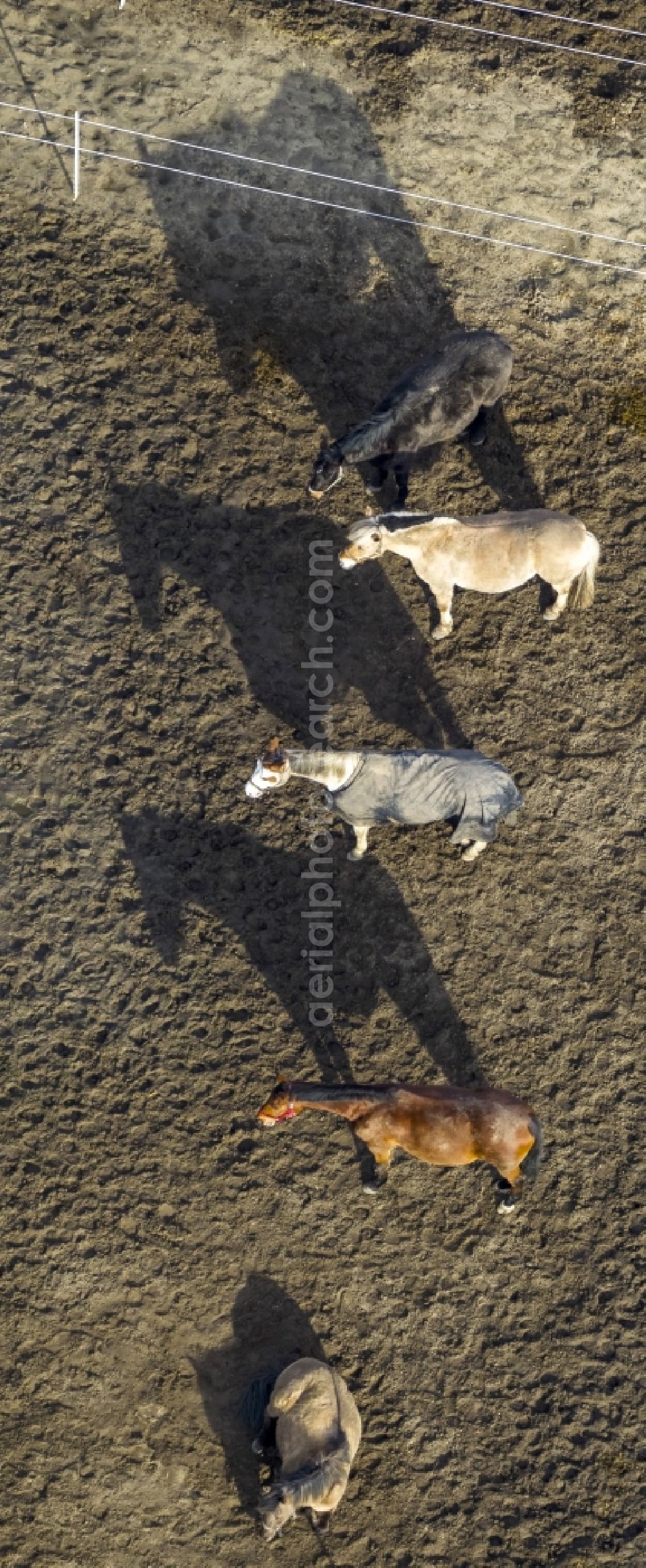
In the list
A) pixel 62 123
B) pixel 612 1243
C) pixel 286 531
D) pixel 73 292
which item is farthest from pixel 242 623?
pixel 612 1243

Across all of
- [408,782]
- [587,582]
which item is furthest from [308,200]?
[408,782]

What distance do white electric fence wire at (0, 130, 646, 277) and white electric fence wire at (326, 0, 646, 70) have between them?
139 centimetres

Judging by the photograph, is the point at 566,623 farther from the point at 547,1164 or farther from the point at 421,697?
the point at 547,1164

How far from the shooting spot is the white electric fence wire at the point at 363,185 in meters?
7.56

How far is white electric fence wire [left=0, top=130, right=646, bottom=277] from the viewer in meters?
7.53

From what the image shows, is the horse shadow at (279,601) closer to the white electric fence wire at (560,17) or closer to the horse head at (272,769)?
the horse head at (272,769)

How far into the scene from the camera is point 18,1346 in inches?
257

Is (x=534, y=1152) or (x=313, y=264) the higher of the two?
(x=313, y=264)

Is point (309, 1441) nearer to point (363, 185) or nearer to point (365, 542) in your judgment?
point (365, 542)

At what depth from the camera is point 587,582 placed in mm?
6902

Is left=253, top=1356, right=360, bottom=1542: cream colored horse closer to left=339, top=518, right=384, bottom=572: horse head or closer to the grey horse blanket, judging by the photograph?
the grey horse blanket

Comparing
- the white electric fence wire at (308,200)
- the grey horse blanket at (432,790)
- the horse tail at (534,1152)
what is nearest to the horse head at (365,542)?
the grey horse blanket at (432,790)

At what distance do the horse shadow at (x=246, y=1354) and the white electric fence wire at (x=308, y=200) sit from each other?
6.51 metres

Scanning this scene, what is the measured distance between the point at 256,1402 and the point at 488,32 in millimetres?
8540
